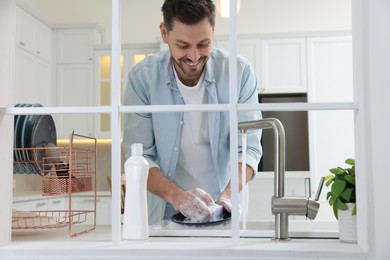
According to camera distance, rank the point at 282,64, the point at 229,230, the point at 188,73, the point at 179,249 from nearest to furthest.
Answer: the point at 179,249, the point at 229,230, the point at 188,73, the point at 282,64

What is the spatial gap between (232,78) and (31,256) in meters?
0.58

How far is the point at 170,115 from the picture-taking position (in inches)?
84.7

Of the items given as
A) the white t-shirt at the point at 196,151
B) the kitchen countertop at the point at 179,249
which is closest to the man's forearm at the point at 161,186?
the white t-shirt at the point at 196,151

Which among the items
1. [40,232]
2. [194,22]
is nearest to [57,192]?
[40,232]

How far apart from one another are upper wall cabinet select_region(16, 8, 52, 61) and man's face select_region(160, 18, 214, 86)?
2.71 metres

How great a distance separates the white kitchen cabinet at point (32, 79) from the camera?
4468 mm

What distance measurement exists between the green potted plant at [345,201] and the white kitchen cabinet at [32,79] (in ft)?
12.0

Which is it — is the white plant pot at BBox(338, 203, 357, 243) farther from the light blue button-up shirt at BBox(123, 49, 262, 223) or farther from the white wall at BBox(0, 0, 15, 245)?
the light blue button-up shirt at BBox(123, 49, 262, 223)

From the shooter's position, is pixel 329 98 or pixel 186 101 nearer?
pixel 186 101

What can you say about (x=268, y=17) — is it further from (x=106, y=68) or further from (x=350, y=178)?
(x=350, y=178)

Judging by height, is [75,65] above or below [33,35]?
below

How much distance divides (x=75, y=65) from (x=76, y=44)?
0.20 m

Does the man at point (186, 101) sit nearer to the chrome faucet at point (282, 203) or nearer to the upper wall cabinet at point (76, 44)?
the chrome faucet at point (282, 203)

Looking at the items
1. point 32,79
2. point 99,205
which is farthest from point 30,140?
point 32,79
